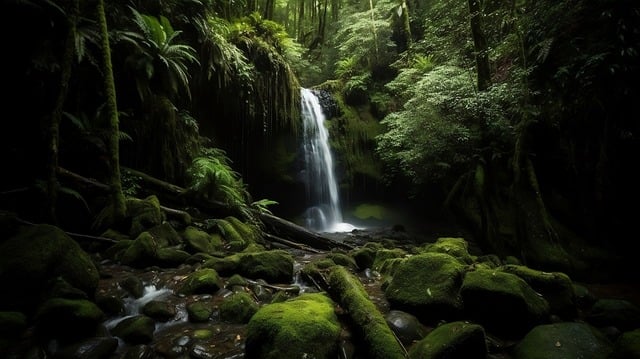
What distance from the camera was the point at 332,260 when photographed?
5551 millimetres

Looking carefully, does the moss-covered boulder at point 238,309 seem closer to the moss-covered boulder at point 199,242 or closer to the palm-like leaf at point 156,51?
the moss-covered boulder at point 199,242

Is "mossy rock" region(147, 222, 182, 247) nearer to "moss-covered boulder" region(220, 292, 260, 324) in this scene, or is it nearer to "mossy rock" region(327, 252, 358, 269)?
A: "moss-covered boulder" region(220, 292, 260, 324)

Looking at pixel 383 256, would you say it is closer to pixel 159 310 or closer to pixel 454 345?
pixel 454 345

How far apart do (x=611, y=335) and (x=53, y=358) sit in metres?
5.10

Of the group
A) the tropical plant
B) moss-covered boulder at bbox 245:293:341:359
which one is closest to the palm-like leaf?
the tropical plant

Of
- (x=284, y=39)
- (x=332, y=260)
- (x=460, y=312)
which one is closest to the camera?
(x=460, y=312)

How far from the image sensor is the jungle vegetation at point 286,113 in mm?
5086

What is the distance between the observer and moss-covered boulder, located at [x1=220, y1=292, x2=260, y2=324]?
3.44m

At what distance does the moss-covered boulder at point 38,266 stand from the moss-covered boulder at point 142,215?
1721 millimetres

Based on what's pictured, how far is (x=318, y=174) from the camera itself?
1327 centimetres

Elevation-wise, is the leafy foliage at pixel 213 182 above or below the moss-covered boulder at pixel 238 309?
above

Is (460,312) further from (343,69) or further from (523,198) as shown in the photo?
(343,69)

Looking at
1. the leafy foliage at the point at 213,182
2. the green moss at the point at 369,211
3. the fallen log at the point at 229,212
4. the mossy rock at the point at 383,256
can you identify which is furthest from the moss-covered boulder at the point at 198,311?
the green moss at the point at 369,211

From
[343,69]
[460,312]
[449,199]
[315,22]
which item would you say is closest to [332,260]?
[460,312]
